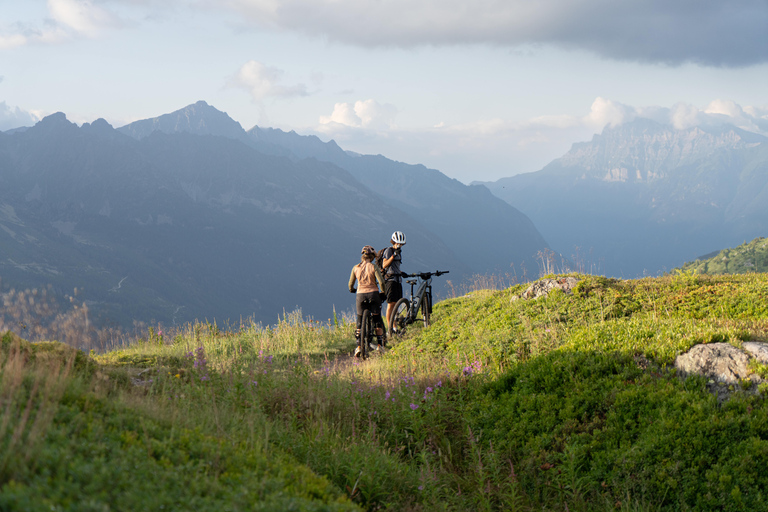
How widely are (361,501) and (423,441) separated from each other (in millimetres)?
1776

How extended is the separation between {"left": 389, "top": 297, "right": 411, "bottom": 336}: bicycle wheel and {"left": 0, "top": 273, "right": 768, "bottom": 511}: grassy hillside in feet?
8.52

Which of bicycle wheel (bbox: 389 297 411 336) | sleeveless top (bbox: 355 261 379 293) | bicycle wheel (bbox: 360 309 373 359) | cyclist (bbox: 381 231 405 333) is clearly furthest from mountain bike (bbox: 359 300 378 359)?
bicycle wheel (bbox: 389 297 411 336)

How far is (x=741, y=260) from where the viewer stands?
208 feet

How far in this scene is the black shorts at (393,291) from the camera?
1221 cm

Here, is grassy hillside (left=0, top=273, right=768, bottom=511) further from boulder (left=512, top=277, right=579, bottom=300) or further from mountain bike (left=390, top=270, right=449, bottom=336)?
mountain bike (left=390, top=270, right=449, bottom=336)

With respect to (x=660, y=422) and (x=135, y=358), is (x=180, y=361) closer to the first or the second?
(x=135, y=358)

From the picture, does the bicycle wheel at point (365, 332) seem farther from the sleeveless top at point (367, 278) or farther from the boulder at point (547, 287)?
the boulder at point (547, 287)

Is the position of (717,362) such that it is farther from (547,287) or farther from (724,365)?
(547,287)

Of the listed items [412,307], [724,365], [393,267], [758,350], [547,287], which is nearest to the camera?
[724,365]

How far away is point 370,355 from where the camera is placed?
37.1 feet

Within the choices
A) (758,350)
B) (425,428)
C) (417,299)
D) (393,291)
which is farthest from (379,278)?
(758,350)

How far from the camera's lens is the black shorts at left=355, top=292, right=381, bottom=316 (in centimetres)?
1089

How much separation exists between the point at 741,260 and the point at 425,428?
72.2 metres

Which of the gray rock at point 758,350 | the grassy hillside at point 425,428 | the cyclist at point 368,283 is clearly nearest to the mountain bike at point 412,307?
the cyclist at point 368,283
